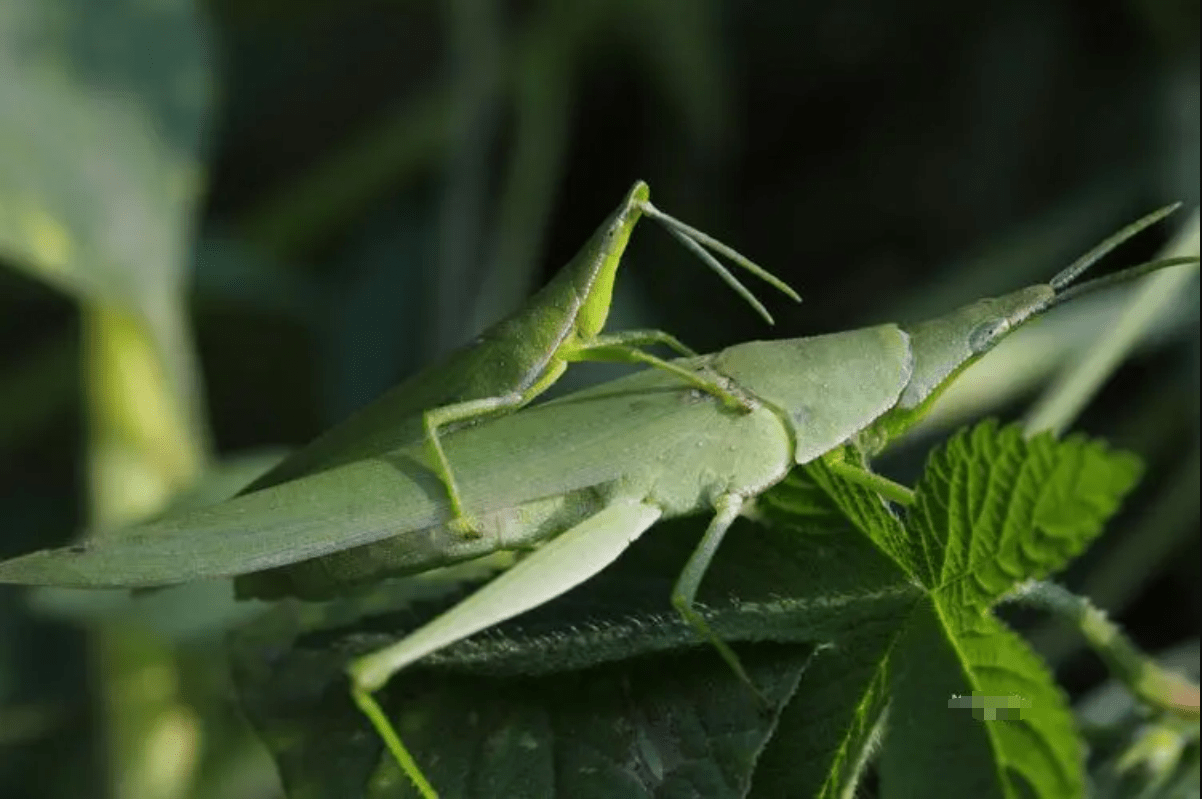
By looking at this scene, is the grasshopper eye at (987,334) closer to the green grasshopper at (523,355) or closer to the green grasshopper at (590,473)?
the green grasshopper at (590,473)

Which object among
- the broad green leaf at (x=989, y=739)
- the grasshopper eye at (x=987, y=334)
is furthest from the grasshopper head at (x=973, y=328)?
the broad green leaf at (x=989, y=739)

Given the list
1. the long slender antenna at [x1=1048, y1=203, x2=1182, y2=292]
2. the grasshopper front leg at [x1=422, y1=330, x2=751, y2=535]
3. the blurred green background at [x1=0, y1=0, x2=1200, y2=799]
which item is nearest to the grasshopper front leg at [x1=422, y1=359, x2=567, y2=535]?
the grasshopper front leg at [x1=422, y1=330, x2=751, y2=535]

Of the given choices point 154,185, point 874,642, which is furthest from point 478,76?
point 874,642

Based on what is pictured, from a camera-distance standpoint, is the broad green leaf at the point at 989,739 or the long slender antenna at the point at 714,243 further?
the long slender antenna at the point at 714,243

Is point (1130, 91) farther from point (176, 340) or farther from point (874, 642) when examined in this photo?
point (874, 642)

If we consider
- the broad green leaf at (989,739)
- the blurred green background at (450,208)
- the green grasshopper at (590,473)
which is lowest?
the broad green leaf at (989,739)

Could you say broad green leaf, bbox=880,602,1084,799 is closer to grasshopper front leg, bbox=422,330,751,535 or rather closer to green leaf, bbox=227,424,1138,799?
green leaf, bbox=227,424,1138,799

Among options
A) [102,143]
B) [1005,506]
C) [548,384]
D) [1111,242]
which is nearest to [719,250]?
[548,384]
